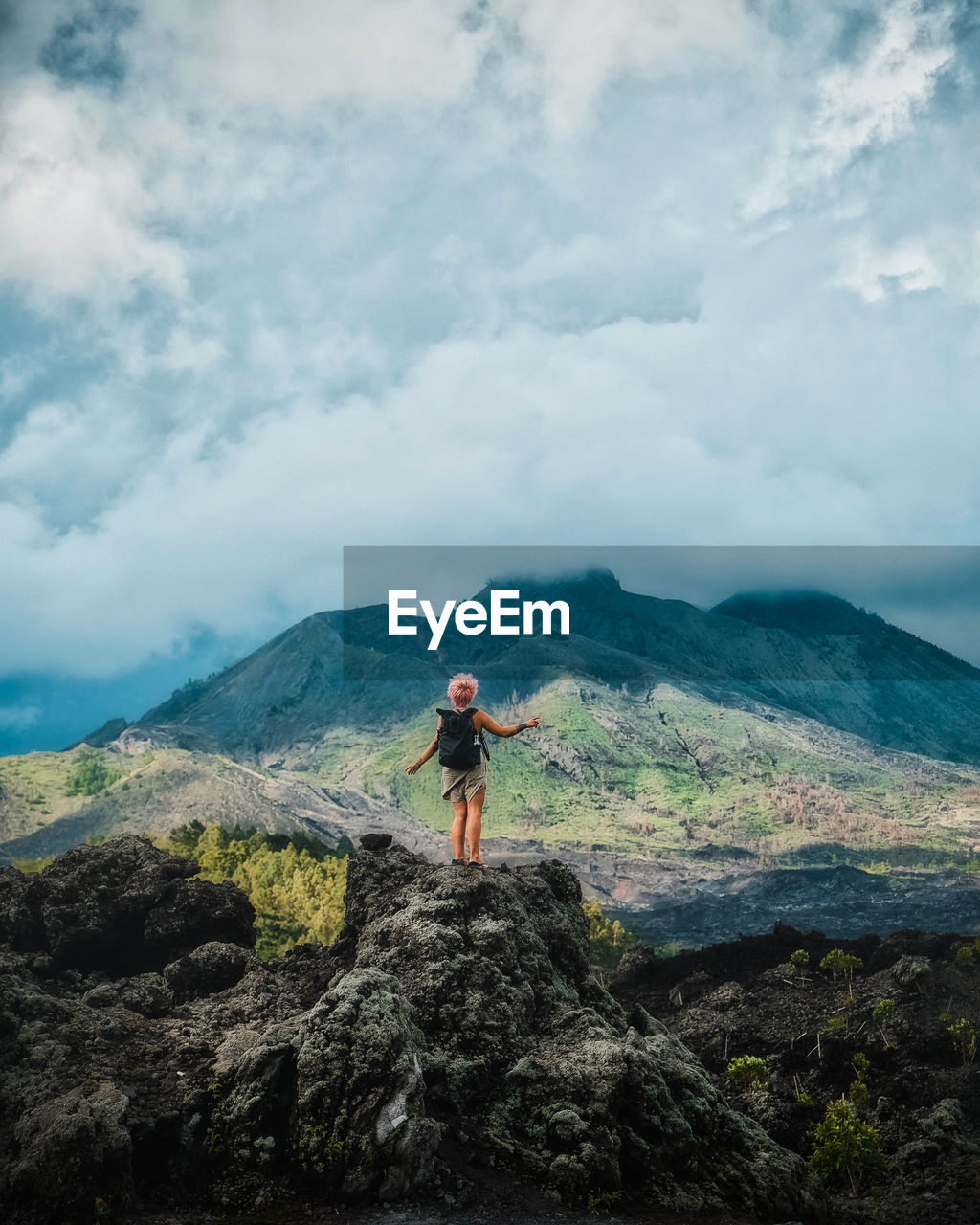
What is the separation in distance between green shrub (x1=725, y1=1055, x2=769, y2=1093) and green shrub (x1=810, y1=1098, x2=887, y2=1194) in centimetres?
390

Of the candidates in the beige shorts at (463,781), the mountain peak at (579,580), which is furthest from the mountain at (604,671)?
the beige shorts at (463,781)

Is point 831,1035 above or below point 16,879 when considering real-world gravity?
below

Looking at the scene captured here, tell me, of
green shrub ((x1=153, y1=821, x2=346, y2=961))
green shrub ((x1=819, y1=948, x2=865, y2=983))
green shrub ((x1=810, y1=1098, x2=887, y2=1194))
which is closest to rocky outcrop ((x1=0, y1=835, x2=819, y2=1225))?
green shrub ((x1=810, y1=1098, x2=887, y2=1194))

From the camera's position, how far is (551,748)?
110 meters

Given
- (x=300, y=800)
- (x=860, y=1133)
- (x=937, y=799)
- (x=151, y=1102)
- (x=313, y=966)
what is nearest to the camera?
(x=151, y=1102)

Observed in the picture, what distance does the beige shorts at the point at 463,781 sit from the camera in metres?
13.7

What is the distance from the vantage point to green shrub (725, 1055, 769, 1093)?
15609mm

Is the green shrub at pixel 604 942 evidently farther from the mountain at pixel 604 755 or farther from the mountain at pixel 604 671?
the mountain at pixel 604 671

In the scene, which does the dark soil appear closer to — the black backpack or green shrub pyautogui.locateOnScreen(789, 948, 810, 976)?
green shrub pyautogui.locateOnScreen(789, 948, 810, 976)

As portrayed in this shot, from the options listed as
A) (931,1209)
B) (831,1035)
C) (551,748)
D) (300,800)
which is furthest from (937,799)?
(931,1209)

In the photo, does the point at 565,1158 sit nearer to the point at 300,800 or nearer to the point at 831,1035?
the point at 831,1035

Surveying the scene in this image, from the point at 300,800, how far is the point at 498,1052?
87.6 metres

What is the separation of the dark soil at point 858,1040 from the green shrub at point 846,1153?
25cm

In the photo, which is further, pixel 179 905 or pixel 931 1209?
pixel 179 905
